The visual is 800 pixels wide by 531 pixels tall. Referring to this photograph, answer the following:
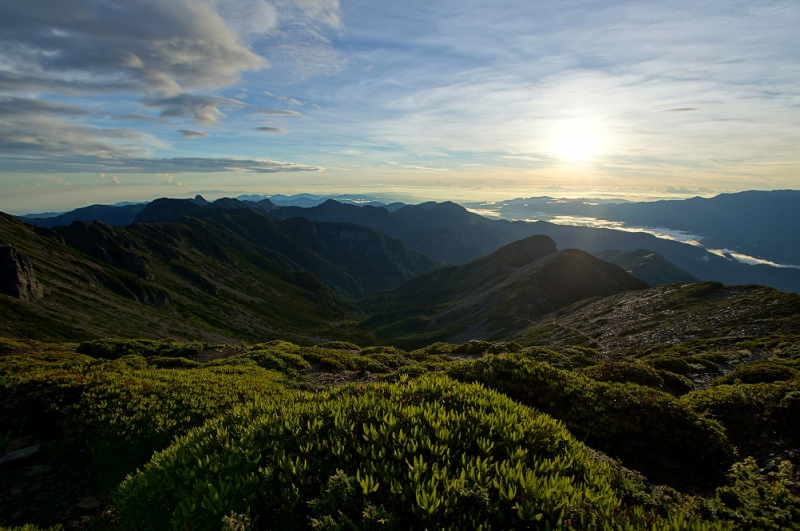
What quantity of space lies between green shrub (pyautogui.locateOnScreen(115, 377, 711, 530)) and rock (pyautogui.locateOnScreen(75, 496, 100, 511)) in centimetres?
258

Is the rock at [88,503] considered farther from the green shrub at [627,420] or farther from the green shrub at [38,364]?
the green shrub at [627,420]

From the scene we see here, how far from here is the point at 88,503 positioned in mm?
8156

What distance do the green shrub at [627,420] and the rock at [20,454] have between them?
1364cm

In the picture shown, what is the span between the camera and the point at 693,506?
682cm

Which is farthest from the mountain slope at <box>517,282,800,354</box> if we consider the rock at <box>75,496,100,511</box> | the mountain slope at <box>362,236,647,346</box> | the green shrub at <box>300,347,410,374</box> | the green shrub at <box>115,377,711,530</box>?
the rock at <box>75,496,100,511</box>

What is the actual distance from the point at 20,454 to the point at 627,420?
56.8ft

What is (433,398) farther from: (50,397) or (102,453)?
(50,397)

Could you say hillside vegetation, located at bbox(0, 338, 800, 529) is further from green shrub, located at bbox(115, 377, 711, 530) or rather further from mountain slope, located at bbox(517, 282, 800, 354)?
mountain slope, located at bbox(517, 282, 800, 354)

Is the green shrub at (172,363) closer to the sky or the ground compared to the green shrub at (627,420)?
closer to the ground

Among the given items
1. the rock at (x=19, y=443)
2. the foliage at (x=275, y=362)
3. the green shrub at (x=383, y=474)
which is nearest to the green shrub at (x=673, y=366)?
the green shrub at (x=383, y=474)

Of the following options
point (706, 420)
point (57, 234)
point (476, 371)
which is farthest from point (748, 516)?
point (57, 234)

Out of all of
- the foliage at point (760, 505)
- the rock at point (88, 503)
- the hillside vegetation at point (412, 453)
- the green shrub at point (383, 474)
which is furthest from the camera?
the rock at point (88, 503)

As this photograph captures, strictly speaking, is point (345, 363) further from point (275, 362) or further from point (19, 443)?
point (19, 443)

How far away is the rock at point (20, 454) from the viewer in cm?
924
